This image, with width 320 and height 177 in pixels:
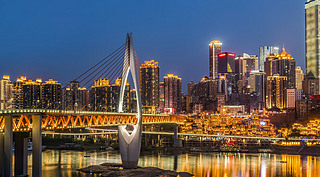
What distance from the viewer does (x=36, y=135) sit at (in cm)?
3850

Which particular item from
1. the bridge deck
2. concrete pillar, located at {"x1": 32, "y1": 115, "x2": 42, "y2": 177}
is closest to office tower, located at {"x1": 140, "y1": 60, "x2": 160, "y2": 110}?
the bridge deck

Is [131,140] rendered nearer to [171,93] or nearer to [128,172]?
[128,172]

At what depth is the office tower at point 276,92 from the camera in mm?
174000

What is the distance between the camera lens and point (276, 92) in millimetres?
176875

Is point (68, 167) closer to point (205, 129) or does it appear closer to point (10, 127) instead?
point (10, 127)

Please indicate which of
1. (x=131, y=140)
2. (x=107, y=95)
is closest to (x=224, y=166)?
(x=131, y=140)

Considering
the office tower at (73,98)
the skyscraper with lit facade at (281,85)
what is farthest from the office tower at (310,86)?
the office tower at (73,98)

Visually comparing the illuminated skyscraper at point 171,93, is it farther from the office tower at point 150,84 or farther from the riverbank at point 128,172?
the riverbank at point 128,172

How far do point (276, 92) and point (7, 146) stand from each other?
154m

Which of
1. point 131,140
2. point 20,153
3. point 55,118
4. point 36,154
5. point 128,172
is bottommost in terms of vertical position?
point 128,172

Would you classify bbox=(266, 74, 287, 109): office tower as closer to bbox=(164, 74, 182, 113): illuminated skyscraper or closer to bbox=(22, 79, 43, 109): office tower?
bbox=(164, 74, 182, 113): illuminated skyscraper

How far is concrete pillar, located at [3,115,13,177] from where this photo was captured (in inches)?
1420

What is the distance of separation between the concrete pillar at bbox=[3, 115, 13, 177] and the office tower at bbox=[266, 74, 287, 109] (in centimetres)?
14999

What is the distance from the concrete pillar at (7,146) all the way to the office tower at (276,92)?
492ft
